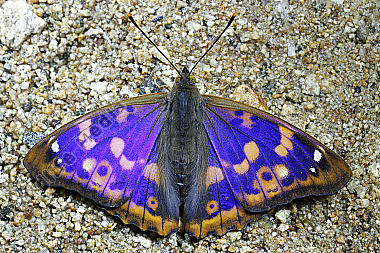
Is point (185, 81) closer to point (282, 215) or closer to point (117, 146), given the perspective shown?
point (117, 146)

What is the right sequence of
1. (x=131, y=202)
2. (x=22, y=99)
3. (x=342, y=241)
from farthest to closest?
(x=22, y=99) < (x=342, y=241) < (x=131, y=202)

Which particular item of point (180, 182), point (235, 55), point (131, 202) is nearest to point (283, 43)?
point (235, 55)

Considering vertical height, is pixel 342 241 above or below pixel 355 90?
below

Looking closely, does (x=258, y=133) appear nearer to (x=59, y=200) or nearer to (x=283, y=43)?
(x=283, y=43)

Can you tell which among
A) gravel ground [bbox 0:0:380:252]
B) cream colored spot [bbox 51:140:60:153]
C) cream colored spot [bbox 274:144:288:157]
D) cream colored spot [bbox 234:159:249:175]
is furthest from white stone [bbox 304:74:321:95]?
cream colored spot [bbox 51:140:60:153]

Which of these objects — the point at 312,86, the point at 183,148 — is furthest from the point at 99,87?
the point at 312,86

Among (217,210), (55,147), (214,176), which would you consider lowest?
(217,210)

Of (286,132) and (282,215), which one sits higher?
(286,132)

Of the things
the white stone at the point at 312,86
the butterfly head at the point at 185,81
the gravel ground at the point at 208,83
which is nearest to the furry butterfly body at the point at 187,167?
the butterfly head at the point at 185,81

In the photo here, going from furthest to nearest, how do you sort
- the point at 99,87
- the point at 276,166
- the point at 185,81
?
the point at 99,87, the point at 185,81, the point at 276,166
